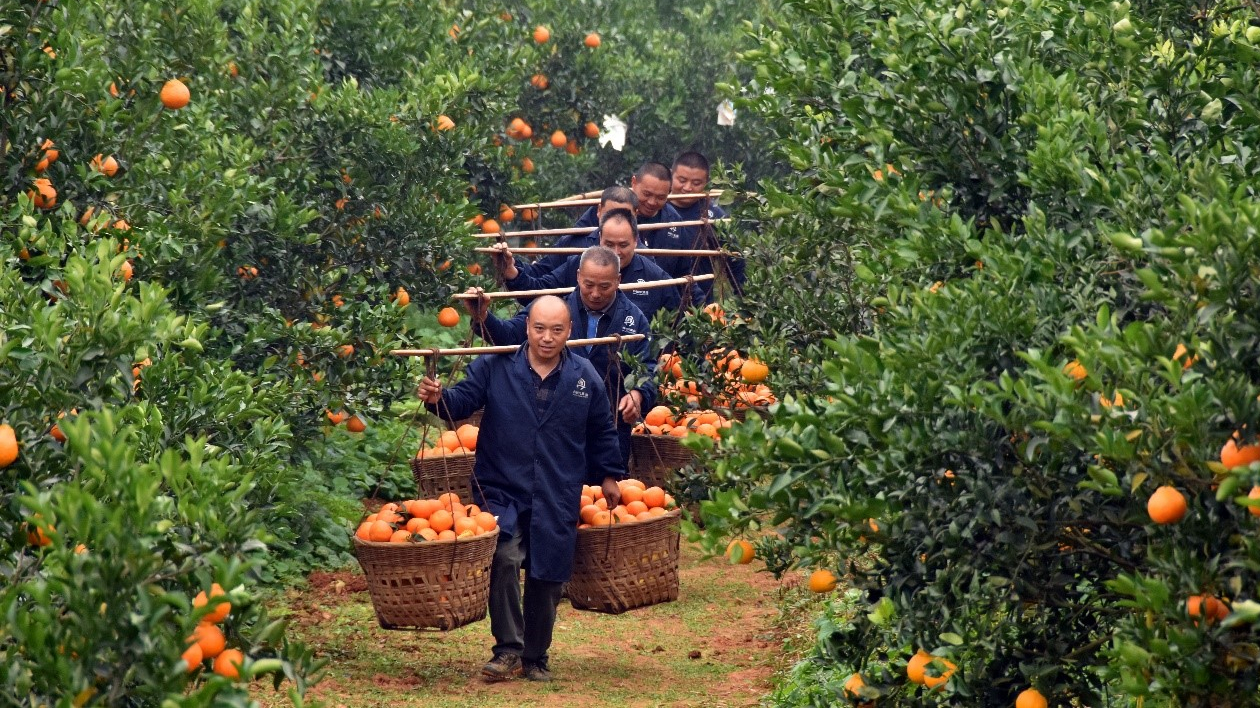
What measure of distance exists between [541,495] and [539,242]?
19.0 feet

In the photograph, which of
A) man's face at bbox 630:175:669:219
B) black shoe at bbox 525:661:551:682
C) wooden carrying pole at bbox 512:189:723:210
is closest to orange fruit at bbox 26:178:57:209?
black shoe at bbox 525:661:551:682

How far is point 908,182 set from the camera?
461cm

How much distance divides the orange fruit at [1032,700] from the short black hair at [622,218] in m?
5.51

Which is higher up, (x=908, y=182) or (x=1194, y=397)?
(x=908, y=182)

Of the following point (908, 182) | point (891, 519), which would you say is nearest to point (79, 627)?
point (891, 519)

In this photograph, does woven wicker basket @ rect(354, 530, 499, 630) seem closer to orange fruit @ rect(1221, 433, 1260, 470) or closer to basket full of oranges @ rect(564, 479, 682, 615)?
basket full of oranges @ rect(564, 479, 682, 615)

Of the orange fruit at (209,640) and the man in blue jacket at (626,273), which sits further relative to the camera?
the man in blue jacket at (626,273)

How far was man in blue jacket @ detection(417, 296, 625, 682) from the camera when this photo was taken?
691cm

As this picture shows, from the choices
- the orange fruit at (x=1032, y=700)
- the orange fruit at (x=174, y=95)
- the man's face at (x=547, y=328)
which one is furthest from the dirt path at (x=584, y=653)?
the orange fruit at (x=1032, y=700)

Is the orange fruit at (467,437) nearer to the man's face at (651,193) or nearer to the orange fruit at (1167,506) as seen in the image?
the man's face at (651,193)

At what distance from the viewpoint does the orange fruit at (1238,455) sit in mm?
3203

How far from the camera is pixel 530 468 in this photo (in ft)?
22.8

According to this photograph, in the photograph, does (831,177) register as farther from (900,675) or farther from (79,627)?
(79,627)

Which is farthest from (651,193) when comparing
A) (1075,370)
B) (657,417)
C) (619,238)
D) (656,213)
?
(1075,370)
